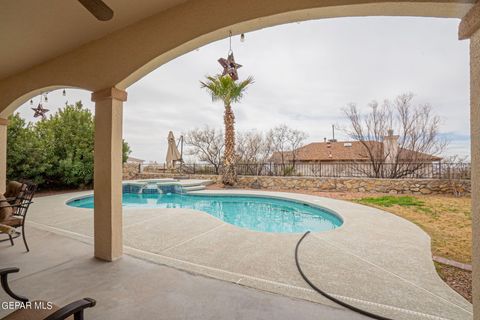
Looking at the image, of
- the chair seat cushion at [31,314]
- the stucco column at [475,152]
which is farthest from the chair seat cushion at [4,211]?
the stucco column at [475,152]

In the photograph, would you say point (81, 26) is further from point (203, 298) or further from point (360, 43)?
point (360, 43)

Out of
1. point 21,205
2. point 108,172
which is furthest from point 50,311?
point 21,205

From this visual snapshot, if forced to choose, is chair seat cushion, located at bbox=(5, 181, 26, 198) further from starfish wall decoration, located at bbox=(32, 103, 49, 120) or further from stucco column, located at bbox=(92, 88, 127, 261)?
starfish wall decoration, located at bbox=(32, 103, 49, 120)

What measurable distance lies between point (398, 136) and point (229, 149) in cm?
783

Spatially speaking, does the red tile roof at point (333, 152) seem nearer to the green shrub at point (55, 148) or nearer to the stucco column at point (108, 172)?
the green shrub at point (55, 148)

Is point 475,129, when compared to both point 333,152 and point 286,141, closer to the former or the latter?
point 286,141

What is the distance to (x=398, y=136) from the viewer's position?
9.90 metres

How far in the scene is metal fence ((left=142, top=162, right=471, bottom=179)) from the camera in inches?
329

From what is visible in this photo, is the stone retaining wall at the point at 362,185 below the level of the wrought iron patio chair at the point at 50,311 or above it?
below

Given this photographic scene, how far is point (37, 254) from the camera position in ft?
10.2

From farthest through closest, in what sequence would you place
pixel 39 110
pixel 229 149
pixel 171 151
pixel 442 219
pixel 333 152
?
1. pixel 333 152
2. pixel 171 151
3. pixel 229 149
4. pixel 39 110
5. pixel 442 219

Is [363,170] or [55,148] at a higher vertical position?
[55,148]

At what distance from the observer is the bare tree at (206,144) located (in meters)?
16.9

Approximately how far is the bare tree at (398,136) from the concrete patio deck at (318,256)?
5.67 metres
